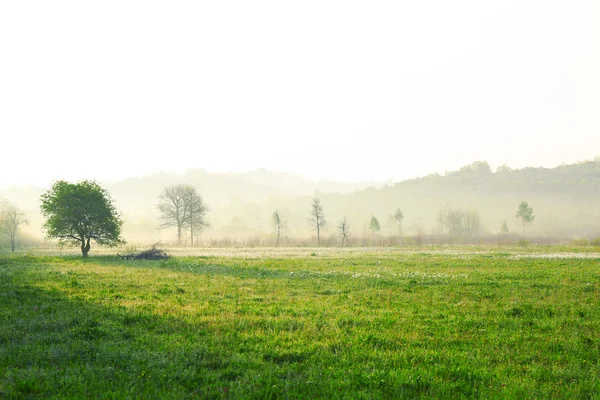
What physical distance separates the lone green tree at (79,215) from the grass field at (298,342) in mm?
30106

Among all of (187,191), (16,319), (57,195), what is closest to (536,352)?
(16,319)

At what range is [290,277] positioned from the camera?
26.1 meters

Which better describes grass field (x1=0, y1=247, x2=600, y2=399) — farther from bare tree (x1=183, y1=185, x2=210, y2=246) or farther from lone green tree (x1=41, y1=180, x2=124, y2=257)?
bare tree (x1=183, y1=185, x2=210, y2=246)

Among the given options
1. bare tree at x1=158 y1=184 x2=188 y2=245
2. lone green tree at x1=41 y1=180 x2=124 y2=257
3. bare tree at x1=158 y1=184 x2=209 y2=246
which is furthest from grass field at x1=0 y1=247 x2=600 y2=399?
bare tree at x1=158 y1=184 x2=188 y2=245

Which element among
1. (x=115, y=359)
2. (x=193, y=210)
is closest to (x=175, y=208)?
(x=193, y=210)

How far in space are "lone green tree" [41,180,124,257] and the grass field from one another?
98.8 ft

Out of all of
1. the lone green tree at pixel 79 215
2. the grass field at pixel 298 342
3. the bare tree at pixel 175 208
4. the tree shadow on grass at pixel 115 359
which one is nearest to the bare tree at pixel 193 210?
the bare tree at pixel 175 208

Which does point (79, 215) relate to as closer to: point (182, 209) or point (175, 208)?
point (182, 209)

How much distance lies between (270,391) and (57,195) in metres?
49.1

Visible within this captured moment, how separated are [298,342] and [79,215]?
148ft

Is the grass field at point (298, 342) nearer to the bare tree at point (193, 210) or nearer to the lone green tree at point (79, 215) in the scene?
the lone green tree at point (79, 215)

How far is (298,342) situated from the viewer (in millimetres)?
11172

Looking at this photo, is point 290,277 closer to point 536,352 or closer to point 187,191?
point 536,352

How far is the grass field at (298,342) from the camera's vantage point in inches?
325
